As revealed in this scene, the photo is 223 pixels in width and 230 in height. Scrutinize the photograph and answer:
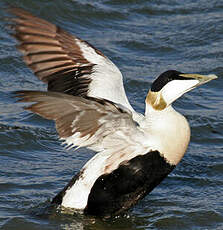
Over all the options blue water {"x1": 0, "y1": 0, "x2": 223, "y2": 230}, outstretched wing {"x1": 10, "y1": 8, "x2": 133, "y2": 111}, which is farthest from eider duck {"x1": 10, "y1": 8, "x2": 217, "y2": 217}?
blue water {"x1": 0, "y1": 0, "x2": 223, "y2": 230}

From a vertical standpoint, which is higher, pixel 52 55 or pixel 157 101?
pixel 52 55

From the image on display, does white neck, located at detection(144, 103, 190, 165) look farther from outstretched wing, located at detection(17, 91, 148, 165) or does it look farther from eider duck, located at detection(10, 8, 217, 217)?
outstretched wing, located at detection(17, 91, 148, 165)

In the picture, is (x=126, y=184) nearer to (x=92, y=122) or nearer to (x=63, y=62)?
(x=92, y=122)

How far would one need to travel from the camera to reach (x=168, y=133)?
223 inches

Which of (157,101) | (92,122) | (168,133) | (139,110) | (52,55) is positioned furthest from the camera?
(139,110)

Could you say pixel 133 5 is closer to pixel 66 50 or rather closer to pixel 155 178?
pixel 66 50

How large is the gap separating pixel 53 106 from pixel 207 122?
363 centimetres

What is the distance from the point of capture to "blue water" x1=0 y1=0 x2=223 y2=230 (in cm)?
624

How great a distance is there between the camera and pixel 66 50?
6.33m

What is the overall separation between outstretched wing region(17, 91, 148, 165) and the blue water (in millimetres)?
767

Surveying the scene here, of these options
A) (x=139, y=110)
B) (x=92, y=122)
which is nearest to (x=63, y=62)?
(x=92, y=122)

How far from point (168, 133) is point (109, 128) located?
1.64 ft

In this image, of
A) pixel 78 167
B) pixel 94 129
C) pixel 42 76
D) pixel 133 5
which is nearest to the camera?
pixel 94 129

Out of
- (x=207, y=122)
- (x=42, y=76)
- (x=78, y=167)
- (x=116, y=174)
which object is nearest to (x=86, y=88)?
(x=42, y=76)
